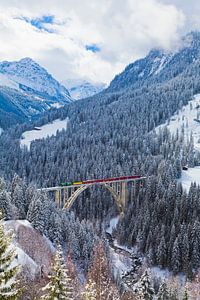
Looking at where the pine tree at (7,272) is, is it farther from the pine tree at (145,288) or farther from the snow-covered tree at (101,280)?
the pine tree at (145,288)

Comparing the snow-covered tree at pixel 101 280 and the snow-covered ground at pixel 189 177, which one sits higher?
the snow-covered ground at pixel 189 177

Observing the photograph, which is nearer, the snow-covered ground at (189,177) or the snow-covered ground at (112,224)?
the snow-covered ground at (112,224)

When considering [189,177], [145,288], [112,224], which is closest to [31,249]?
[145,288]

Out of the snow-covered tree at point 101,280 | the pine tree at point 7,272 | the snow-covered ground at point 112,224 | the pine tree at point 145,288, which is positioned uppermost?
the pine tree at point 7,272

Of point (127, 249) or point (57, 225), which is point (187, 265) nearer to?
point (127, 249)

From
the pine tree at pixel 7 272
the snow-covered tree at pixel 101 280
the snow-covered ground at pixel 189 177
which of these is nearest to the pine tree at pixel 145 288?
the snow-covered tree at pixel 101 280

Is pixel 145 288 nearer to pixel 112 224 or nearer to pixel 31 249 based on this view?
pixel 31 249

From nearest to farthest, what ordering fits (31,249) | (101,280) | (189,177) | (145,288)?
(101,280) → (145,288) → (31,249) → (189,177)

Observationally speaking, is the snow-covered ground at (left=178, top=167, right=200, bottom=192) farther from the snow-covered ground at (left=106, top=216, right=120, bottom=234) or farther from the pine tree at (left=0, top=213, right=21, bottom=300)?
the pine tree at (left=0, top=213, right=21, bottom=300)

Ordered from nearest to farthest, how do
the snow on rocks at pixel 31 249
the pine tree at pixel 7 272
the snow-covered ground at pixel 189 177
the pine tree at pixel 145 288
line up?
the pine tree at pixel 7 272, the pine tree at pixel 145 288, the snow on rocks at pixel 31 249, the snow-covered ground at pixel 189 177
